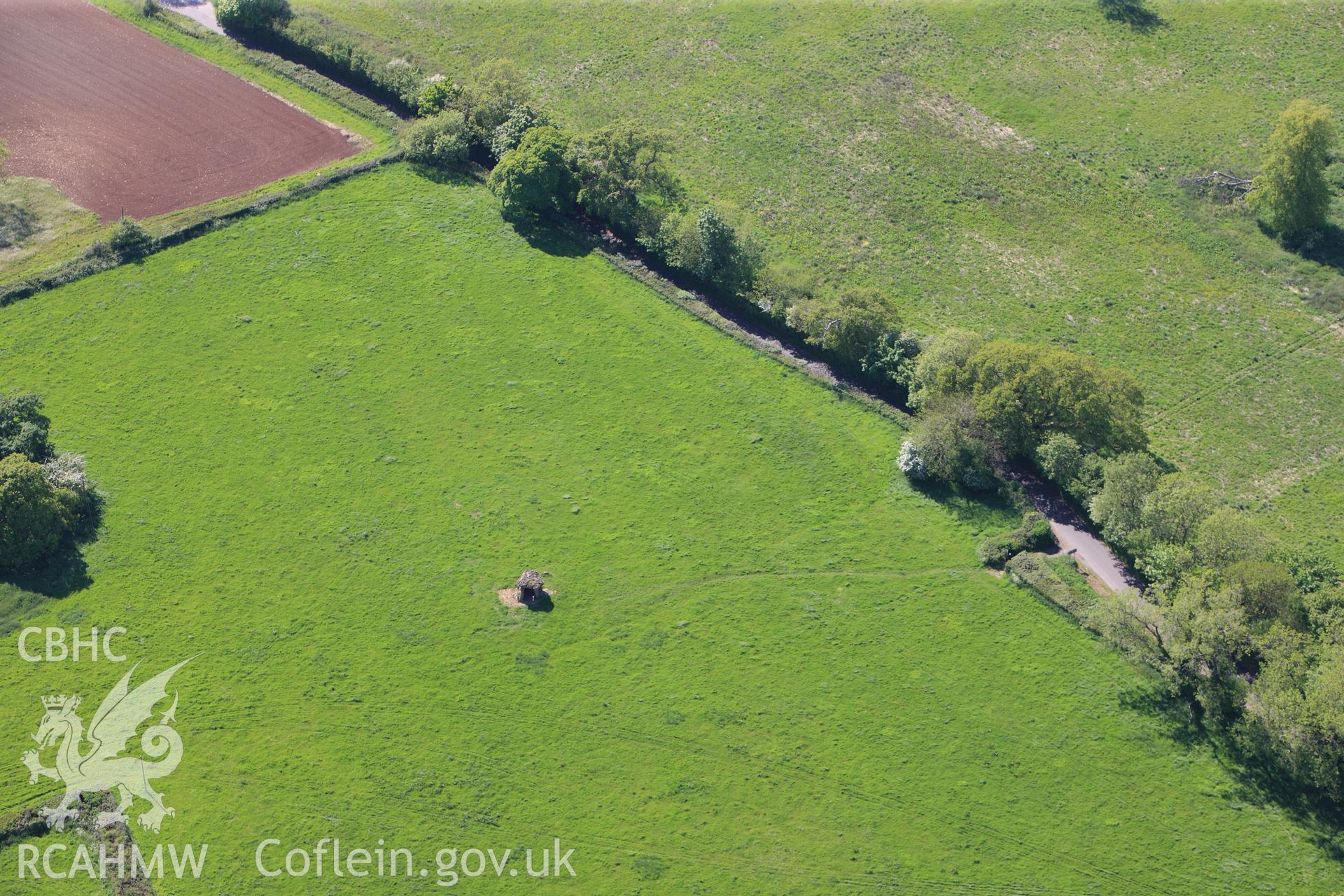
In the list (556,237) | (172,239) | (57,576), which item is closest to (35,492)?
(57,576)

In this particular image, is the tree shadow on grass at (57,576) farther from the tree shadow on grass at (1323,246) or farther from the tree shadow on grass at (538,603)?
the tree shadow on grass at (1323,246)

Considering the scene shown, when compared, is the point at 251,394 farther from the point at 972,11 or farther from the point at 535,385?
the point at 972,11

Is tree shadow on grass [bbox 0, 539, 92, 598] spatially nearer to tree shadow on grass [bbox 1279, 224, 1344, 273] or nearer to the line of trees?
the line of trees

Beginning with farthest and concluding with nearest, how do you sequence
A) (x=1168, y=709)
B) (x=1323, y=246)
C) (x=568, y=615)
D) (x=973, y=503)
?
(x=1323, y=246)
(x=973, y=503)
(x=568, y=615)
(x=1168, y=709)

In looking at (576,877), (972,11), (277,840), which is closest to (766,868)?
(576,877)

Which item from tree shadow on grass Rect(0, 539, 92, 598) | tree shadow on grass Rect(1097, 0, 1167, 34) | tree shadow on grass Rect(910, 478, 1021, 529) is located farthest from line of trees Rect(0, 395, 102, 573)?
tree shadow on grass Rect(1097, 0, 1167, 34)

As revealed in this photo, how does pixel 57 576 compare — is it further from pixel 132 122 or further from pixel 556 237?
pixel 132 122
